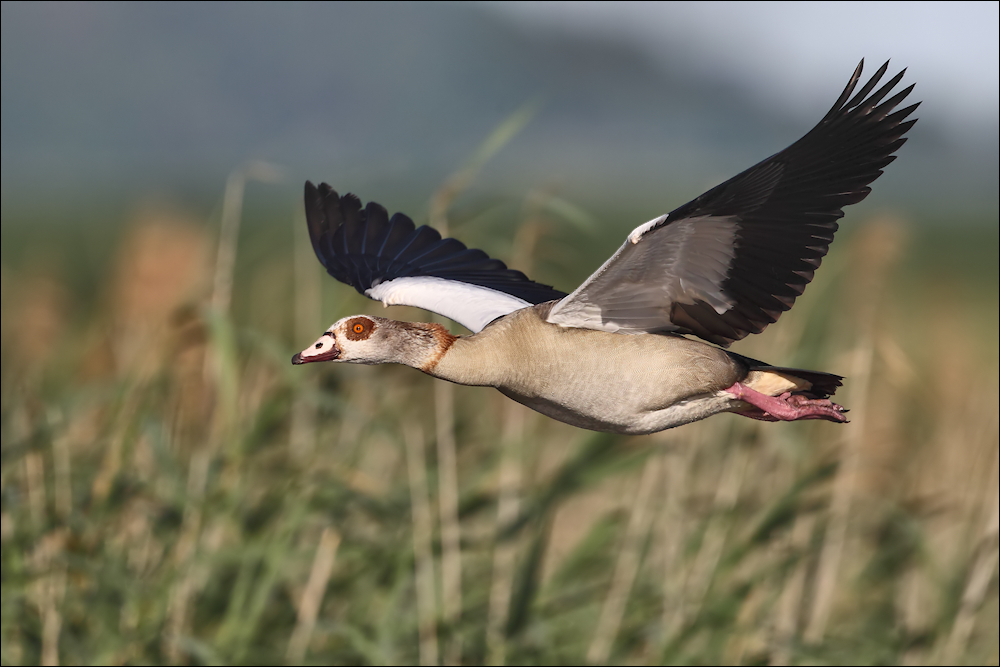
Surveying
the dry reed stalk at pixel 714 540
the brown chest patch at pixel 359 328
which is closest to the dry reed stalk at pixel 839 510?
the dry reed stalk at pixel 714 540

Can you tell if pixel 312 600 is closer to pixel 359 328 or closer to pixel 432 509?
pixel 432 509

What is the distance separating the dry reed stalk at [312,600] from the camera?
3.88 metres

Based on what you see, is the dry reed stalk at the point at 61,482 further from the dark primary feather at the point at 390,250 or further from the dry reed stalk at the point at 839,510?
the dry reed stalk at the point at 839,510

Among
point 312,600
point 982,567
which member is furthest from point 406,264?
point 982,567

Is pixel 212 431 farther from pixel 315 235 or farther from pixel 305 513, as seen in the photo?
pixel 315 235

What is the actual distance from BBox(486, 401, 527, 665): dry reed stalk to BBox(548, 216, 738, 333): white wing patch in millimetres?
1375

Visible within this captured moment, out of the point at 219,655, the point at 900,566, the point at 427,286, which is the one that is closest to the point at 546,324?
the point at 427,286

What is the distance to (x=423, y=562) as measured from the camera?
12.6 ft

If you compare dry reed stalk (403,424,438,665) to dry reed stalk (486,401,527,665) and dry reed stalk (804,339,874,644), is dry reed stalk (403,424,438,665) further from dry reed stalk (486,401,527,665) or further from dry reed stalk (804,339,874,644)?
dry reed stalk (804,339,874,644)

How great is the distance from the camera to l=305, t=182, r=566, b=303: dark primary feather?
3807 mm

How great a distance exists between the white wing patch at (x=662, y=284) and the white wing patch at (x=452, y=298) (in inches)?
21.7

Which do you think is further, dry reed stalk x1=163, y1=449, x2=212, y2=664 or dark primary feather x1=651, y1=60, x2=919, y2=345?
dry reed stalk x1=163, y1=449, x2=212, y2=664

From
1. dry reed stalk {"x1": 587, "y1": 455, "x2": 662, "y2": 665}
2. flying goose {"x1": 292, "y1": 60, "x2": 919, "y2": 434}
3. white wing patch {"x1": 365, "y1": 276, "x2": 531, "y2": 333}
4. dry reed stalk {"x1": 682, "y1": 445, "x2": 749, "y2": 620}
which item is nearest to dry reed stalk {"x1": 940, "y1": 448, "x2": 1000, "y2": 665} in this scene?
dry reed stalk {"x1": 682, "y1": 445, "x2": 749, "y2": 620}

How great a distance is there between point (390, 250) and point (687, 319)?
1456 millimetres
